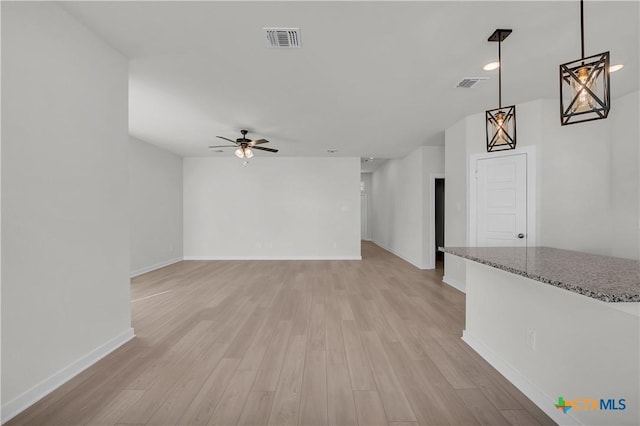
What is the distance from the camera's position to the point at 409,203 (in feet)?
23.1

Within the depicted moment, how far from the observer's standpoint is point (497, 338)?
2.28 m

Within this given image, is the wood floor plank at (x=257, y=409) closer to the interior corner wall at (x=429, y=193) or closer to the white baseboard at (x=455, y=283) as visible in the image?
the white baseboard at (x=455, y=283)

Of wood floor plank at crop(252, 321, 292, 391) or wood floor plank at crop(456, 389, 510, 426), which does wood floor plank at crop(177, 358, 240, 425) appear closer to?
wood floor plank at crop(252, 321, 292, 391)

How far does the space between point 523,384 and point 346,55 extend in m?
3.00

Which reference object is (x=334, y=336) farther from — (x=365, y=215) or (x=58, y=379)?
(x=365, y=215)

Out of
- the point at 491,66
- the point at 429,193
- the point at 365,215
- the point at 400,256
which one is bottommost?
the point at 400,256

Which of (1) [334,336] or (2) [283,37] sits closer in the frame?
(2) [283,37]

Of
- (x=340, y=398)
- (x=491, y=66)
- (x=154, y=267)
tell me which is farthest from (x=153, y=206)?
(x=491, y=66)

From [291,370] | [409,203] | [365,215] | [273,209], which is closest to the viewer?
[291,370]

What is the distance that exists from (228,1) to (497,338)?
10.8ft

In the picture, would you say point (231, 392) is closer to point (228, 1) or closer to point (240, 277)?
point (228, 1)

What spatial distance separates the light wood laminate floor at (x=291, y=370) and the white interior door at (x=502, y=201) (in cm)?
108

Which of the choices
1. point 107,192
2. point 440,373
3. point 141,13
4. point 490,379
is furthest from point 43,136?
point 490,379

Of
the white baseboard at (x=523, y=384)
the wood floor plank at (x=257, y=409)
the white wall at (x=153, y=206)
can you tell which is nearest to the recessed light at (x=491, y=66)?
the white baseboard at (x=523, y=384)
